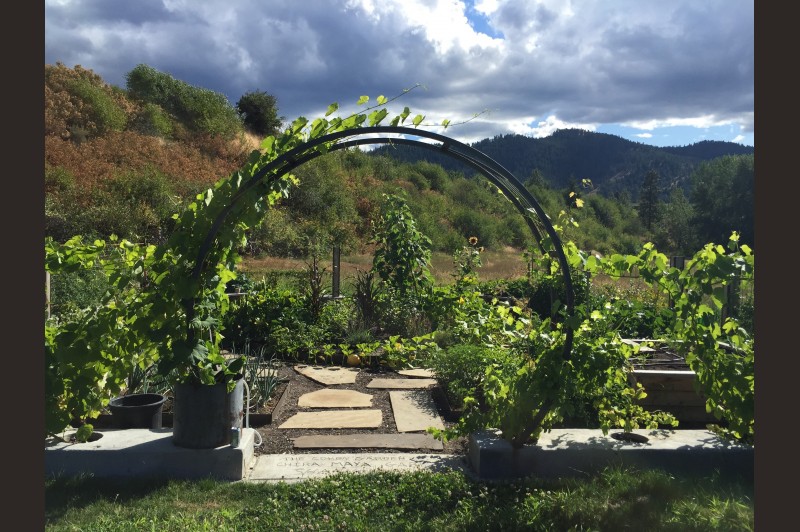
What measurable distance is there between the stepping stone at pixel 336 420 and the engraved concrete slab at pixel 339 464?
57cm

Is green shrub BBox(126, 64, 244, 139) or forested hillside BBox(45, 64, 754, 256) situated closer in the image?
forested hillside BBox(45, 64, 754, 256)

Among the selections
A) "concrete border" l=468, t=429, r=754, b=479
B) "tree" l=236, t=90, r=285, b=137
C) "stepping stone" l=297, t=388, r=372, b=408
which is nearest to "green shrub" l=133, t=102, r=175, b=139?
"tree" l=236, t=90, r=285, b=137

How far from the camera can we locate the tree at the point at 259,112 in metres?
31.2

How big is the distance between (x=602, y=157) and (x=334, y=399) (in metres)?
83.9

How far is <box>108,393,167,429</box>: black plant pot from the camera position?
396 centimetres

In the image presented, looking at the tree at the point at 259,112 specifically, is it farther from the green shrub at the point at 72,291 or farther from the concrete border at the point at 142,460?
the concrete border at the point at 142,460

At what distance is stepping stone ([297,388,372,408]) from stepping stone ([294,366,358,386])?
319mm

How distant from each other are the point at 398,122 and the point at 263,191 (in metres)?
0.86

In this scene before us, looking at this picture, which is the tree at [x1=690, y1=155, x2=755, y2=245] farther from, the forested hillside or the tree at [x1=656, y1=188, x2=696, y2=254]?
the tree at [x1=656, y1=188, x2=696, y2=254]

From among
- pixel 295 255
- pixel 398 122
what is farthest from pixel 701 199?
pixel 398 122

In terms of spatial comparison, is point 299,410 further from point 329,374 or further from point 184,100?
point 184,100

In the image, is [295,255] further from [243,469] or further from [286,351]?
[243,469]

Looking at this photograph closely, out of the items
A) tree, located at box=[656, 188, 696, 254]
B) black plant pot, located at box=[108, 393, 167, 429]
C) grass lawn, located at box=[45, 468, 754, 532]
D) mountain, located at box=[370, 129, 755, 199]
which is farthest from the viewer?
mountain, located at box=[370, 129, 755, 199]

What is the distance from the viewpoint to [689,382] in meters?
4.56
